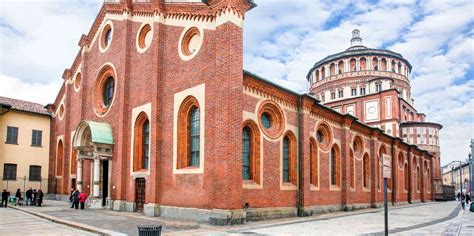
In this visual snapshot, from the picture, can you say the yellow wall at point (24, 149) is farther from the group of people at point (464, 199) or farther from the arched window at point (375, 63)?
the arched window at point (375, 63)

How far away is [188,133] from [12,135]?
19120 millimetres

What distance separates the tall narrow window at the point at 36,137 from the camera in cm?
3075

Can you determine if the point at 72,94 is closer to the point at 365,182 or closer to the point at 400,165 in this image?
the point at 365,182

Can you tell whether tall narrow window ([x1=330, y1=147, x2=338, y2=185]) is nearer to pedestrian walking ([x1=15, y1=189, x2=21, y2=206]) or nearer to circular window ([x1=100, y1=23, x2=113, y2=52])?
circular window ([x1=100, y1=23, x2=113, y2=52])

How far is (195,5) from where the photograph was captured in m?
17.7

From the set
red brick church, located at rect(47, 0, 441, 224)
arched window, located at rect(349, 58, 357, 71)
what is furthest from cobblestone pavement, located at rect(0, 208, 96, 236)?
arched window, located at rect(349, 58, 357, 71)

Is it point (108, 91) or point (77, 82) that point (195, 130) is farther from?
point (77, 82)

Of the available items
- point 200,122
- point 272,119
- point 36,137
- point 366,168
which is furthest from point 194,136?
point 36,137

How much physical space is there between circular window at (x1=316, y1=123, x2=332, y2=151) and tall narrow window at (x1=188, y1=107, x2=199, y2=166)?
29.6 feet

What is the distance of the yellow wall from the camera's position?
28891 millimetres

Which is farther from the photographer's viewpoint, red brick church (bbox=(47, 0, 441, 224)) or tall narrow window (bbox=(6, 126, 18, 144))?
tall narrow window (bbox=(6, 126, 18, 144))

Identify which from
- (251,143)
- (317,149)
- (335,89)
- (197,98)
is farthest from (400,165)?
(197,98)

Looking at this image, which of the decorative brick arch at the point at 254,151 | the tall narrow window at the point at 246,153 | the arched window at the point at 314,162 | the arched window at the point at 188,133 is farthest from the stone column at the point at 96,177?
the arched window at the point at 314,162

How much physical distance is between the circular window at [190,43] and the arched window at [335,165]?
12.1m
